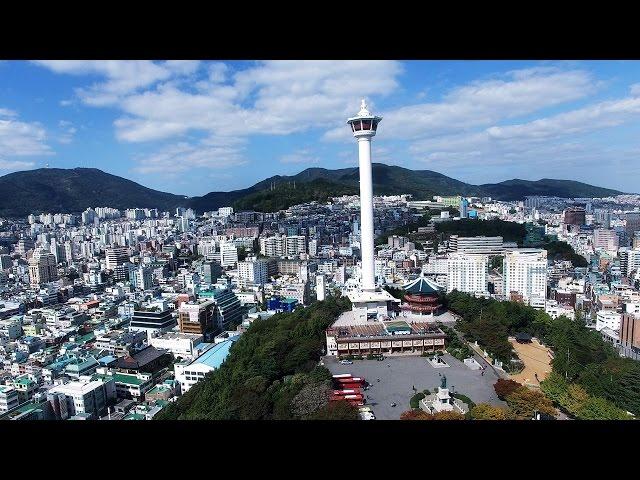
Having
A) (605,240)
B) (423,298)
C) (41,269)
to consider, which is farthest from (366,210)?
(605,240)

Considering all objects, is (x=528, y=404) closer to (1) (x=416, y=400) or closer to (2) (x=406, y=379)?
(1) (x=416, y=400)

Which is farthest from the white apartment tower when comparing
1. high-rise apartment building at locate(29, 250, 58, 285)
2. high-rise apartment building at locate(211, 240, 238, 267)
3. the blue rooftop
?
high-rise apartment building at locate(29, 250, 58, 285)

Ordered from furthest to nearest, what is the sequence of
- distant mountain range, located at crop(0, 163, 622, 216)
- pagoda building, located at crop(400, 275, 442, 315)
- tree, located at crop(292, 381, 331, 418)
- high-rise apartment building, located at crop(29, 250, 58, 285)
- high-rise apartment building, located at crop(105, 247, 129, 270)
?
distant mountain range, located at crop(0, 163, 622, 216) → high-rise apartment building, located at crop(105, 247, 129, 270) → high-rise apartment building, located at crop(29, 250, 58, 285) → pagoda building, located at crop(400, 275, 442, 315) → tree, located at crop(292, 381, 331, 418)

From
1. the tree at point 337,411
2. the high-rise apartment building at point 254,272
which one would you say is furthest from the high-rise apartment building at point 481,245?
the tree at point 337,411

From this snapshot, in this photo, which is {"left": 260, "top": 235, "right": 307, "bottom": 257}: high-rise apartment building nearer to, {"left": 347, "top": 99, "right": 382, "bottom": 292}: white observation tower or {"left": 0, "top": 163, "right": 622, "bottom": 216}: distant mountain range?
{"left": 0, "top": 163, "right": 622, "bottom": 216}: distant mountain range
